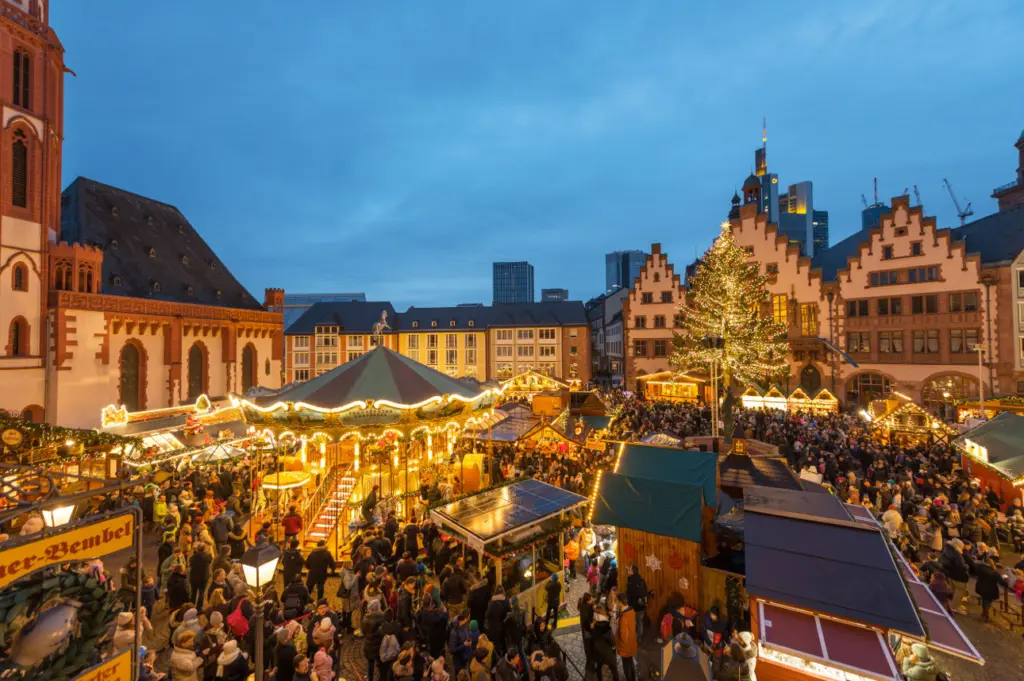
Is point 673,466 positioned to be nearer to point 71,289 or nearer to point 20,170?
point 71,289

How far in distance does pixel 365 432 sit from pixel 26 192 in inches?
1017

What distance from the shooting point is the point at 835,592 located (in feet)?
19.2

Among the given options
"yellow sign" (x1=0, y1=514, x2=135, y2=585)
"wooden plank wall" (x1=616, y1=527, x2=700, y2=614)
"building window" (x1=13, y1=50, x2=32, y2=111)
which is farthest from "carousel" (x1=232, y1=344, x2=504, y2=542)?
"building window" (x1=13, y1=50, x2=32, y2=111)

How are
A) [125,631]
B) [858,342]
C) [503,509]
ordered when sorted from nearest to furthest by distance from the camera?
[125,631] < [503,509] < [858,342]

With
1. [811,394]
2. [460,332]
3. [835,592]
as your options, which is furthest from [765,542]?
[460,332]

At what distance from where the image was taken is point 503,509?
10.4 m

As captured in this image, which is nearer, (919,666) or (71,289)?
(919,666)

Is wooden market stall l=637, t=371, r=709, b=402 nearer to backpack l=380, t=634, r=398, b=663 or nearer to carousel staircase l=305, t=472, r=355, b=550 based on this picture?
carousel staircase l=305, t=472, r=355, b=550

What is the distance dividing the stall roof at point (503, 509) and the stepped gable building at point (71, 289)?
25415 mm

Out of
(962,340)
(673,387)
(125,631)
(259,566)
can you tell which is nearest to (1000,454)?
(259,566)

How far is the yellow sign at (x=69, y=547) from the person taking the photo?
3230 millimetres

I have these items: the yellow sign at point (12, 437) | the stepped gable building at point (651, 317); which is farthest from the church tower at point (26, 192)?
the stepped gable building at point (651, 317)

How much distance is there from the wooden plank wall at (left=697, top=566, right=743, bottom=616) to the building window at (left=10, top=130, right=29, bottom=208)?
34227 mm

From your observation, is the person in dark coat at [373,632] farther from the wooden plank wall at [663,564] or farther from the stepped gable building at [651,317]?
the stepped gable building at [651,317]
